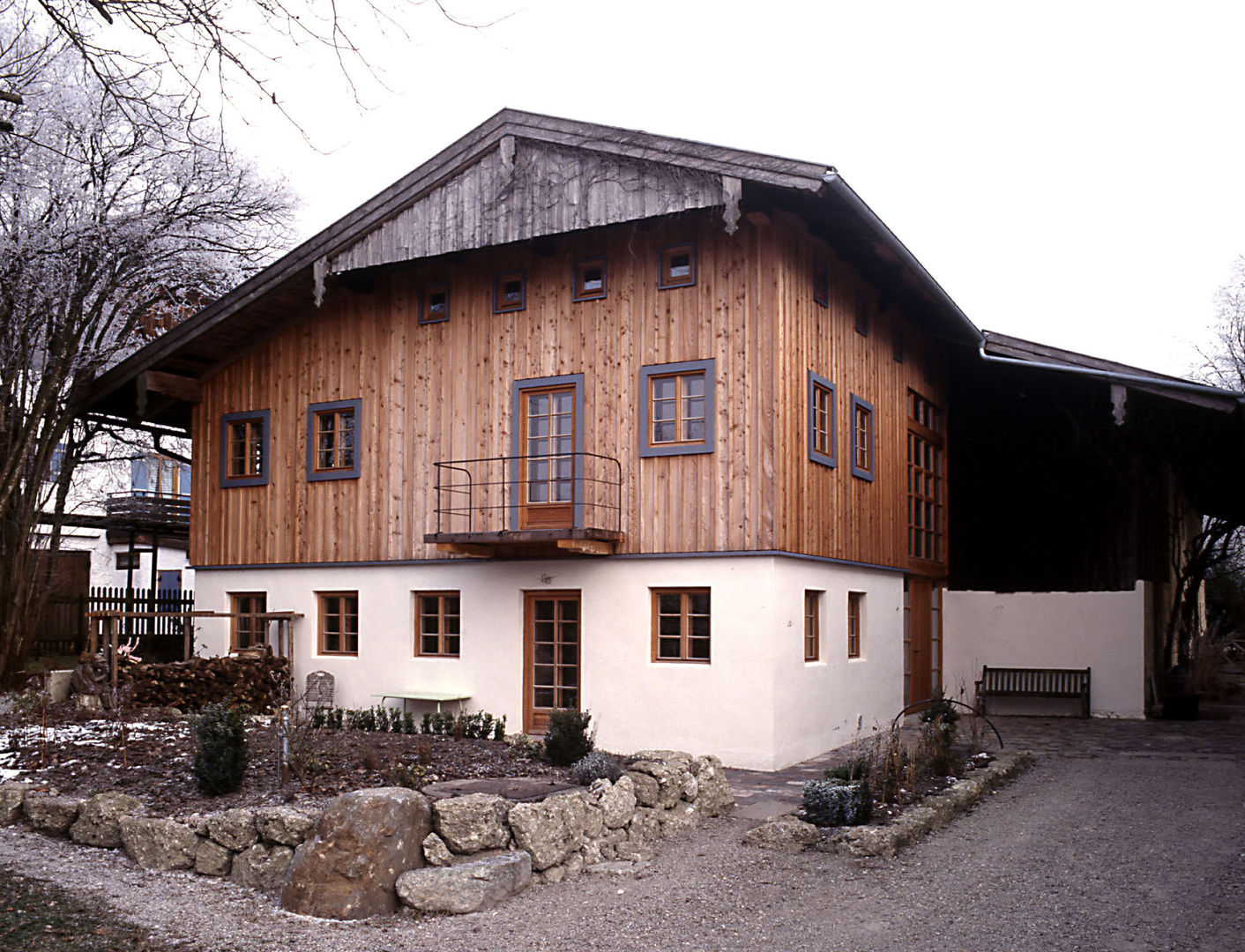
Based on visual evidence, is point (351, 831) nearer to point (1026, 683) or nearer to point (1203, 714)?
point (1026, 683)

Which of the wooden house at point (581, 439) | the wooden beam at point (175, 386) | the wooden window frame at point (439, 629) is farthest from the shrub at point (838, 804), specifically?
the wooden beam at point (175, 386)

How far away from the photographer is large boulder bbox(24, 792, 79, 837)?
9.35 m

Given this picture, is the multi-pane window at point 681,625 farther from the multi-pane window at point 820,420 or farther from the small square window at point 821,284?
the small square window at point 821,284

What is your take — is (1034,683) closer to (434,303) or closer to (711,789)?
(711,789)

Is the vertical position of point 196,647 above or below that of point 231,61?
below

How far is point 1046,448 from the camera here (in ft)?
64.8

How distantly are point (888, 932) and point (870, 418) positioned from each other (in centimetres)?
1035

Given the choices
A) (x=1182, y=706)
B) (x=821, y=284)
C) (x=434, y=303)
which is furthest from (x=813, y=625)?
(x=1182, y=706)

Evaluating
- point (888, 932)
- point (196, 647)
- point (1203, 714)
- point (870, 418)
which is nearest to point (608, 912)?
point (888, 932)

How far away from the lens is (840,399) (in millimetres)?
15258

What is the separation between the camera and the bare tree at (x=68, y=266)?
1769 centimetres

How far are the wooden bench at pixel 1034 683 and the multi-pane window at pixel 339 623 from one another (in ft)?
31.9

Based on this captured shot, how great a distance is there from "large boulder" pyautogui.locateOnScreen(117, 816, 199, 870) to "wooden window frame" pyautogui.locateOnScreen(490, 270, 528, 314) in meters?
8.31

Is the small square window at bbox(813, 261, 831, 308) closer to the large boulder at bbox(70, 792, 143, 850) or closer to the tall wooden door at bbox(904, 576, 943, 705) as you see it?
the tall wooden door at bbox(904, 576, 943, 705)
